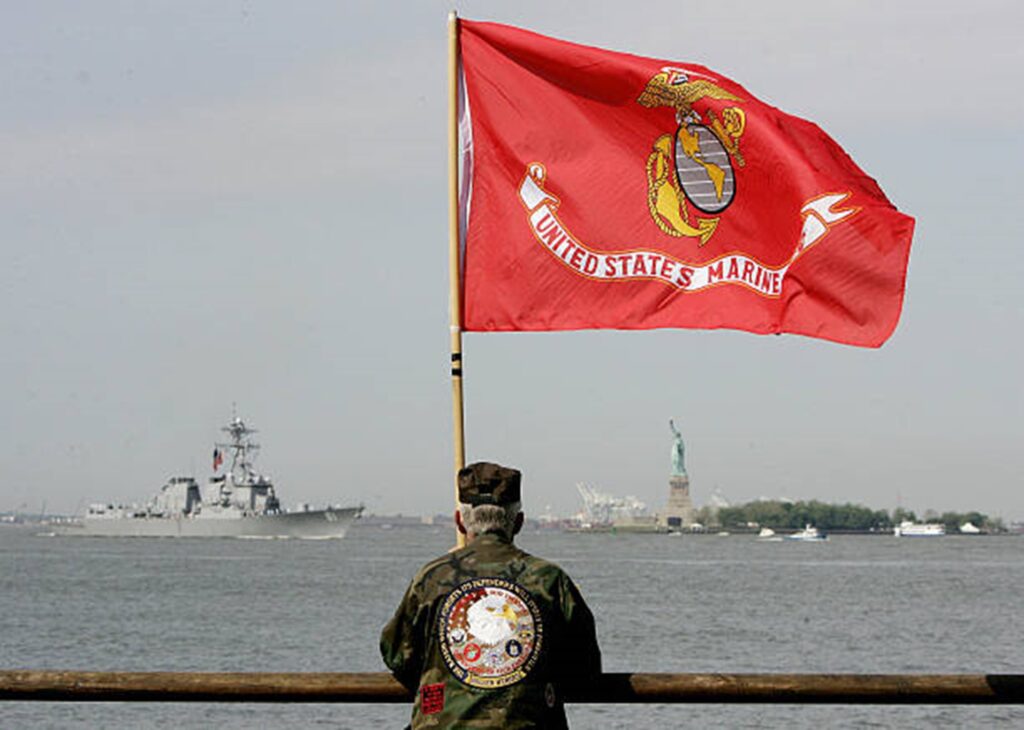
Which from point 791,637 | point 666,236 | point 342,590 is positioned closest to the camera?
point 666,236

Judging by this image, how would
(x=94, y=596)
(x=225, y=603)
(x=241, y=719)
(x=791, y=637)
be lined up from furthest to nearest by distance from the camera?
(x=94, y=596)
(x=225, y=603)
(x=791, y=637)
(x=241, y=719)

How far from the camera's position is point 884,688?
6738mm

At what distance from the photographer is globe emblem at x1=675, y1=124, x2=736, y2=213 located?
8.81 metres

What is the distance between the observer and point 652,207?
29.2 feet

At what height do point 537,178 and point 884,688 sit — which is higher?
point 537,178

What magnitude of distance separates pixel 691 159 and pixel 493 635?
403cm

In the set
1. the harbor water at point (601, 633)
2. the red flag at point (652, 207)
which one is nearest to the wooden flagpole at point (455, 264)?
the red flag at point (652, 207)

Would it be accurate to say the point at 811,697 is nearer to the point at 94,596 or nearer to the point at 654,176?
the point at 654,176

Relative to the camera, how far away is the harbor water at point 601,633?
3156cm

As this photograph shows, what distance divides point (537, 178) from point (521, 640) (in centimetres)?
390

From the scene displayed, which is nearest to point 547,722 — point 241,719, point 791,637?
point 241,719

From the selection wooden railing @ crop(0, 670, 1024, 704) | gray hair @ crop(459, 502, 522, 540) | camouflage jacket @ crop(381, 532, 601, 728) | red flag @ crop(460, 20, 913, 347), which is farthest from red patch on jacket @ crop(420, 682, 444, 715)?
red flag @ crop(460, 20, 913, 347)

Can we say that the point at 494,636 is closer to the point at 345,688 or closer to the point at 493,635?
the point at 493,635

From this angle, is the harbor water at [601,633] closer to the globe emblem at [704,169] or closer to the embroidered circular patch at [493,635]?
the globe emblem at [704,169]
